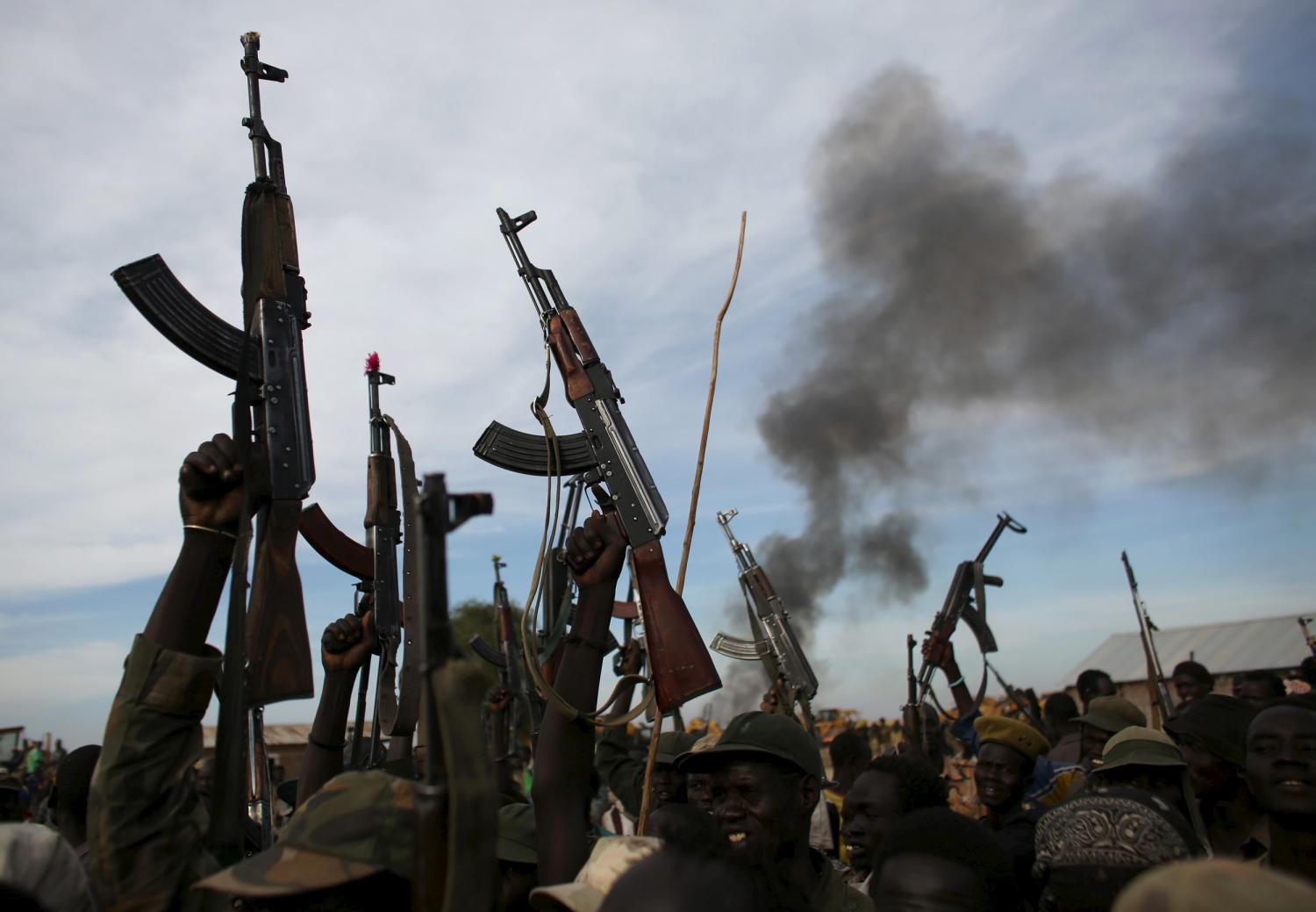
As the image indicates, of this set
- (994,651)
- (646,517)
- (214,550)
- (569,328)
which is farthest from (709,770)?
(994,651)

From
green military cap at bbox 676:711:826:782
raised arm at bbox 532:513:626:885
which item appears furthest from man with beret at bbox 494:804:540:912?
green military cap at bbox 676:711:826:782

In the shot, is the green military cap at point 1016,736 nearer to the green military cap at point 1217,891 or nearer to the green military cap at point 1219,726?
the green military cap at point 1219,726

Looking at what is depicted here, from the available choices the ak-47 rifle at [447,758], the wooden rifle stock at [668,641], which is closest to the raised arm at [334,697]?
the wooden rifle stock at [668,641]

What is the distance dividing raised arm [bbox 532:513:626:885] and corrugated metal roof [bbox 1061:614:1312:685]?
68.8ft

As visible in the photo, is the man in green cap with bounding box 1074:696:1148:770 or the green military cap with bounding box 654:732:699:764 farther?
the man in green cap with bounding box 1074:696:1148:770

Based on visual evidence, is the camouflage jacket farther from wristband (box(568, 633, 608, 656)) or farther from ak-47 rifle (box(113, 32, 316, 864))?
wristband (box(568, 633, 608, 656))

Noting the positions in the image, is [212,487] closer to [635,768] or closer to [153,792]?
[153,792]

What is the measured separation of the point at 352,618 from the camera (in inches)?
173

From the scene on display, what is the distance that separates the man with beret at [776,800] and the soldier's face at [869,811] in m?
0.73

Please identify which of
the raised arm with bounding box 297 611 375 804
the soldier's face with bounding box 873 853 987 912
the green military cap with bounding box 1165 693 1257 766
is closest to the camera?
the soldier's face with bounding box 873 853 987 912

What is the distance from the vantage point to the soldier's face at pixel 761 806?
126 inches

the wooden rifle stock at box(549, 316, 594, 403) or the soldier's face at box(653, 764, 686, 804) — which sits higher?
the wooden rifle stock at box(549, 316, 594, 403)

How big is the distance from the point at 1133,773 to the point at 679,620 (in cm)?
194

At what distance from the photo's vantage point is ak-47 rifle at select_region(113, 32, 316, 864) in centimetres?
269
